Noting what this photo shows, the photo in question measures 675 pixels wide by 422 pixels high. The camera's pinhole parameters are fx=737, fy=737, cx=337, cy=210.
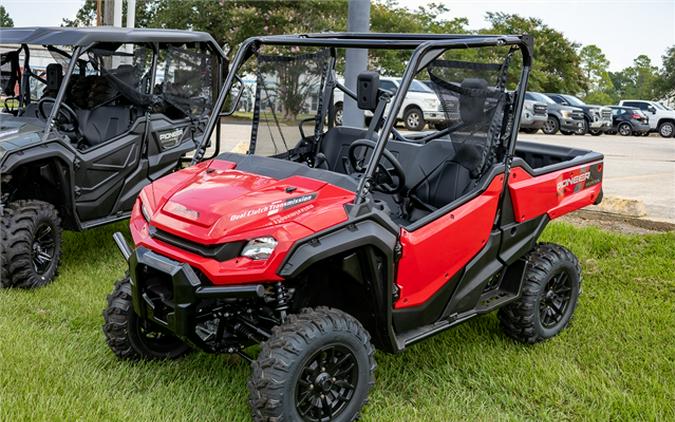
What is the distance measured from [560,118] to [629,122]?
484 centimetres

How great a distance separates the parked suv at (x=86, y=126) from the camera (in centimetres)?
549

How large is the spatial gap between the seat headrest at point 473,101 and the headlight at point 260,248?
60.5 inches

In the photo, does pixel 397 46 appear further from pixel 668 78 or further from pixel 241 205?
pixel 668 78

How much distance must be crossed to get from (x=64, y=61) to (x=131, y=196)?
4.99 ft

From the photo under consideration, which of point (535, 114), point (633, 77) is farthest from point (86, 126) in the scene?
point (633, 77)

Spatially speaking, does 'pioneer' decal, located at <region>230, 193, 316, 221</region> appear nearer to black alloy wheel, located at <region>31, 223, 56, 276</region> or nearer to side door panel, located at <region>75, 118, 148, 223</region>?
black alloy wheel, located at <region>31, 223, 56, 276</region>

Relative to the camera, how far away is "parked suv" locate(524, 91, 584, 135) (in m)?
25.0

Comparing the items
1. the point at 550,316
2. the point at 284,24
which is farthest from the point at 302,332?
the point at 284,24

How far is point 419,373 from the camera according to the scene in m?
4.12

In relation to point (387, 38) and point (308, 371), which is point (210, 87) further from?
point (308, 371)

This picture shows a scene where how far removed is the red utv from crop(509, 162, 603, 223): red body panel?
0.04 feet

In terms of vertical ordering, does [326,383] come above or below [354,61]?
below

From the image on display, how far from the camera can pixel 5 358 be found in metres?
3.98

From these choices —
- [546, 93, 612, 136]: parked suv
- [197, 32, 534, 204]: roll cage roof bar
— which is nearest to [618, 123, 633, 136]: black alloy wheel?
[546, 93, 612, 136]: parked suv
